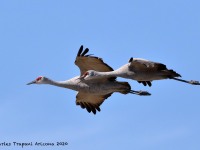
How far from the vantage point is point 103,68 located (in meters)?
40.0

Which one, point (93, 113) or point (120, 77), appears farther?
point (93, 113)

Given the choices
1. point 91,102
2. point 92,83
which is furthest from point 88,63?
point 91,102

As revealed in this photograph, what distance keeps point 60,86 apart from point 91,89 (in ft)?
4.89

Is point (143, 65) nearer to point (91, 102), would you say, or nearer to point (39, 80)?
point (91, 102)

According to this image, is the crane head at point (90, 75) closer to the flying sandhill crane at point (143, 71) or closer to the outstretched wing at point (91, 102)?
the flying sandhill crane at point (143, 71)

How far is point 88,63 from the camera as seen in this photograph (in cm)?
3950

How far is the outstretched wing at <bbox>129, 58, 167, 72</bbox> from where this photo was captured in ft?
121

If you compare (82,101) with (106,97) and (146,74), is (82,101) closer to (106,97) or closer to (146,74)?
(106,97)

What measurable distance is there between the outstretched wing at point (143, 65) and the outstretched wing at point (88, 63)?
6.44 ft

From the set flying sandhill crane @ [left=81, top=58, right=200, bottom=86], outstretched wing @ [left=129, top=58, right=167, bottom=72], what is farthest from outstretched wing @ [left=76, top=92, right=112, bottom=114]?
outstretched wing @ [left=129, top=58, right=167, bottom=72]

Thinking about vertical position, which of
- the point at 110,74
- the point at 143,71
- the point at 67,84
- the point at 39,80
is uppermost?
the point at 39,80

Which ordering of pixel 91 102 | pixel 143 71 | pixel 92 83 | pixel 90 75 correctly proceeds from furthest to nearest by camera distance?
pixel 91 102, pixel 92 83, pixel 90 75, pixel 143 71

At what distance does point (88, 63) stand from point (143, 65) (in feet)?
10.9

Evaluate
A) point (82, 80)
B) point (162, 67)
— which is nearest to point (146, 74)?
point (162, 67)
